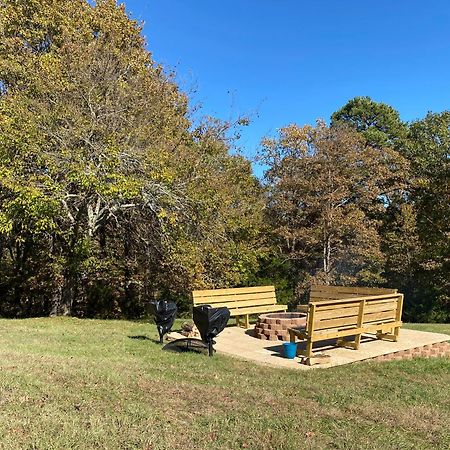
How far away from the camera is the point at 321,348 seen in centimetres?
743

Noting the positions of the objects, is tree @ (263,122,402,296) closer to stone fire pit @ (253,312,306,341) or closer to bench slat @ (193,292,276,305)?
bench slat @ (193,292,276,305)

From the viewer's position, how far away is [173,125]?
45.3 feet

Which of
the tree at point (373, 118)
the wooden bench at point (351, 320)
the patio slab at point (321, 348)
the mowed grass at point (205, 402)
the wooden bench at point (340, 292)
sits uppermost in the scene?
the tree at point (373, 118)

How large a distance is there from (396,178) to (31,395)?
60.7 feet

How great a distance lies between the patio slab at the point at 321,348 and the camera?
6.57 metres

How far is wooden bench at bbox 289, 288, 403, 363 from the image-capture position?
21.4 feet

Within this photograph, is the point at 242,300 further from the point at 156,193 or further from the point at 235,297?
the point at 156,193

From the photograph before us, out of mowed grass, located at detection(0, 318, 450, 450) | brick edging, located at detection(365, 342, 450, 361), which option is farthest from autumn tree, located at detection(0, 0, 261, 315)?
brick edging, located at detection(365, 342, 450, 361)

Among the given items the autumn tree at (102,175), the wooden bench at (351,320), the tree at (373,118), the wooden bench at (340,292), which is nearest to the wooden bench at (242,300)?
the wooden bench at (340,292)

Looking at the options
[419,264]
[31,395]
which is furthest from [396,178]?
[31,395]

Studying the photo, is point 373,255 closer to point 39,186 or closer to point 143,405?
point 39,186

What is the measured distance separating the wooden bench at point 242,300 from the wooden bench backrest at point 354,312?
2.30 meters

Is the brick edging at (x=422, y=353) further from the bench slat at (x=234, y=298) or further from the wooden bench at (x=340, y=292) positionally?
the bench slat at (x=234, y=298)

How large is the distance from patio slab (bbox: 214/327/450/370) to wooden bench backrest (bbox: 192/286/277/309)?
662 mm
